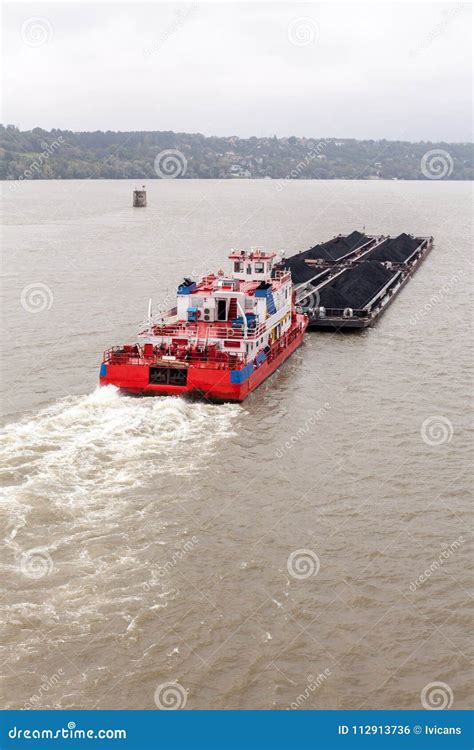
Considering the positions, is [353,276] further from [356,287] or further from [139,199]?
[139,199]

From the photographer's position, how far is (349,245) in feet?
280

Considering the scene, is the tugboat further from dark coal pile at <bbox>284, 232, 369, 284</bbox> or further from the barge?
dark coal pile at <bbox>284, 232, 369, 284</bbox>

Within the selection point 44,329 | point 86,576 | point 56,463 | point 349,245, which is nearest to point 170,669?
point 86,576

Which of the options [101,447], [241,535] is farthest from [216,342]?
[241,535]

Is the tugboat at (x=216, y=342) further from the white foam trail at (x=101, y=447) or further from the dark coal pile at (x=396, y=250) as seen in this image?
the dark coal pile at (x=396, y=250)

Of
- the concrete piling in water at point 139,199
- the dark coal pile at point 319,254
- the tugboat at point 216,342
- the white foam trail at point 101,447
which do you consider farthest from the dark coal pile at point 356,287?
the concrete piling in water at point 139,199

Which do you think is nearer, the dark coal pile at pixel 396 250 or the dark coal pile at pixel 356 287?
the dark coal pile at pixel 356 287

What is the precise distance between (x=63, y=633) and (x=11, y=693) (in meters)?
1.95

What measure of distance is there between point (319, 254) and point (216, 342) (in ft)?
143

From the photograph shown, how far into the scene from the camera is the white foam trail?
79.0ft

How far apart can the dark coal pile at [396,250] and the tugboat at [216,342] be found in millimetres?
35256

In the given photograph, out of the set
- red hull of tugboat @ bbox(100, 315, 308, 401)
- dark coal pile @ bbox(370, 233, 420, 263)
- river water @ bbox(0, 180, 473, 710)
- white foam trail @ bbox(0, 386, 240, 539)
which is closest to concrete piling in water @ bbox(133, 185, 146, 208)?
dark coal pile @ bbox(370, 233, 420, 263)

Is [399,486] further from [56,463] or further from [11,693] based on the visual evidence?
[11,693]

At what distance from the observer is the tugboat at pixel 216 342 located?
32875mm
